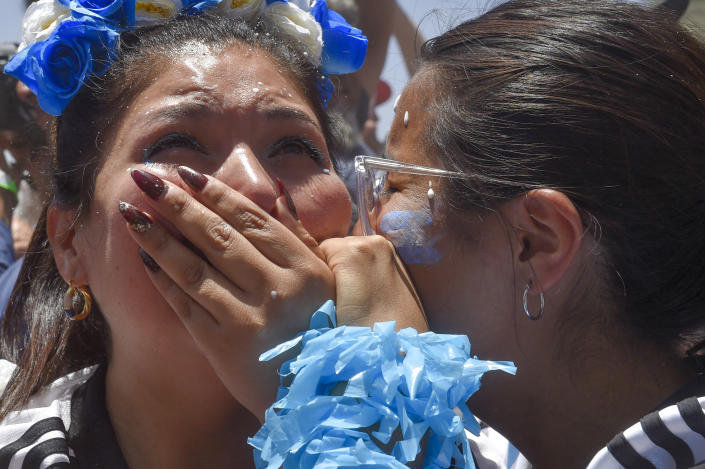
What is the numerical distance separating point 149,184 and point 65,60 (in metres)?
0.60

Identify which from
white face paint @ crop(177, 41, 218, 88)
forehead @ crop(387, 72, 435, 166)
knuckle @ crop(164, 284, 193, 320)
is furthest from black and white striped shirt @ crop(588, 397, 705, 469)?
white face paint @ crop(177, 41, 218, 88)

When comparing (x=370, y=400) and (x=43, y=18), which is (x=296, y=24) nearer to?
(x=43, y=18)

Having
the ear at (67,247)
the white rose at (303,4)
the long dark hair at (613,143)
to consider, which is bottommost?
the ear at (67,247)

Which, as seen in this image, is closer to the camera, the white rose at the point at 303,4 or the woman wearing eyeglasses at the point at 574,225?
the woman wearing eyeglasses at the point at 574,225

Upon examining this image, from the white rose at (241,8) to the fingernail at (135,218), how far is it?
77cm

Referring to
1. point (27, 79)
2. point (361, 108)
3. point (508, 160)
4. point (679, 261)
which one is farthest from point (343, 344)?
point (361, 108)

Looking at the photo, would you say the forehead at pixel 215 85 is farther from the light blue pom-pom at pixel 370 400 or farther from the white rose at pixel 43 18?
the light blue pom-pom at pixel 370 400

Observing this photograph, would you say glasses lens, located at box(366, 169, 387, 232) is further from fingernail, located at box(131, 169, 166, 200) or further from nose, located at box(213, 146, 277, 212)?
fingernail, located at box(131, 169, 166, 200)

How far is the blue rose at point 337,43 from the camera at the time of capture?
236cm

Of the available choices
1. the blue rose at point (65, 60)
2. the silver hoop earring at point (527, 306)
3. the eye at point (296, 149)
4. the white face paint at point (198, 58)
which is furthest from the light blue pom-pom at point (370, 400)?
the blue rose at point (65, 60)

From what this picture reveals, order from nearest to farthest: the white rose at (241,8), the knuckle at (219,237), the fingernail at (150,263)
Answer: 1. the knuckle at (219,237)
2. the fingernail at (150,263)
3. the white rose at (241,8)

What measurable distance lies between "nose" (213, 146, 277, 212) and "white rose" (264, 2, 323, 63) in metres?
0.51

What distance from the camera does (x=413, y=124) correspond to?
6.75ft

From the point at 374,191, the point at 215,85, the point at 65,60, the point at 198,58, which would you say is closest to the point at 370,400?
the point at 374,191
